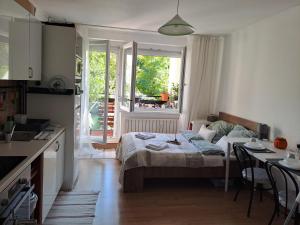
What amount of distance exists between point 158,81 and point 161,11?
Result: 2391 millimetres

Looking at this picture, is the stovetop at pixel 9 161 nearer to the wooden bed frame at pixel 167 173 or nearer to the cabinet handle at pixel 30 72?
the cabinet handle at pixel 30 72

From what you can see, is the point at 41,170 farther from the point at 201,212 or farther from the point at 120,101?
the point at 120,101

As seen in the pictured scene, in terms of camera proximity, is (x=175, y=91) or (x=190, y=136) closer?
(x=190, y=136)

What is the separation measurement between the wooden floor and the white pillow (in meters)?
0.77

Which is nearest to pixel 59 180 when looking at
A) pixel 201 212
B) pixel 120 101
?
pixel 201 212

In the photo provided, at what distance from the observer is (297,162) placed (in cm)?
254

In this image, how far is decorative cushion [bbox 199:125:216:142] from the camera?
4420 millimetres

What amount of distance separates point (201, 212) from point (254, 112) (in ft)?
6.22

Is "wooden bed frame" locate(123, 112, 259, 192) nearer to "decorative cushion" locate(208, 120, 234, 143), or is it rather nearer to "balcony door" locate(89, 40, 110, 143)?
"decorative cushion" locate(208, 120, 234, 143)

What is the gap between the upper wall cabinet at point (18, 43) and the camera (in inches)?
86.9

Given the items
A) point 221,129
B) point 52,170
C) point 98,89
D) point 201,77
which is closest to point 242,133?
point 221,129

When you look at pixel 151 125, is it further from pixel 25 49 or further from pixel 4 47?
pixel 4 47

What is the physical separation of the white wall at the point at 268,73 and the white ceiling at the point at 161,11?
21cm

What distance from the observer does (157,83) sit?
6008mm
